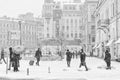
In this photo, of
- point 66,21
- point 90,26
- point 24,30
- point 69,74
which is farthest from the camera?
point 66,21

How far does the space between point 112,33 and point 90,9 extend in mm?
48161

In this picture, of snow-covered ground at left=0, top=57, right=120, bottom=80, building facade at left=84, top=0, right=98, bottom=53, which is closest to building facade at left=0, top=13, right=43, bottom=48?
building facade at left=84, top=0, right=98, bottom=53

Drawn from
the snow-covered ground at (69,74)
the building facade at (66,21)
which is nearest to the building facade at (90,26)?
the building facade at (66,21)

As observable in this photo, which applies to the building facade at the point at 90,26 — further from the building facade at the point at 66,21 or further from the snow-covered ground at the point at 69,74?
the snow-covered ground at the point at 69,74

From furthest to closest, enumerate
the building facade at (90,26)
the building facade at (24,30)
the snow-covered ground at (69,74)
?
the building facade at (24,30)
the building facade at (90,26)
the snow-covered ground at (69,74)

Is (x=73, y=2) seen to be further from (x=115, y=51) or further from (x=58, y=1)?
(x=115, y=51)

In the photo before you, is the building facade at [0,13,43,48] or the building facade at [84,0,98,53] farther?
the building facade at [0,13,43,48]

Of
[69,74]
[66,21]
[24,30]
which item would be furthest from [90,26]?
[69,74]

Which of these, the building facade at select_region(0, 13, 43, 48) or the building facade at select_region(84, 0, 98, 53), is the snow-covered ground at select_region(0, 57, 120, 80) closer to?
the building facade at select_region(84, 0, 98, 53)

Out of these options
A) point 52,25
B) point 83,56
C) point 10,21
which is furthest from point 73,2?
point 83,56

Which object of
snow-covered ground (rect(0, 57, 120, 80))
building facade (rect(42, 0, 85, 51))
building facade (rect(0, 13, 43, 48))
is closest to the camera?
snow-covered ground (rect(0, 57, 120, 80))

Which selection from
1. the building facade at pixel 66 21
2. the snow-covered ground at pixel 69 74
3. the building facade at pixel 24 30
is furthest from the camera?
the building facade at pixel 66 21

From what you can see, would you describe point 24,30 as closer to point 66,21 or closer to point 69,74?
point 66,21

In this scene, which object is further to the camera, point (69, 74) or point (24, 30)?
point (24, 30)
